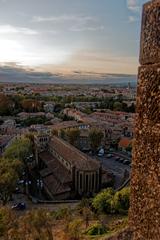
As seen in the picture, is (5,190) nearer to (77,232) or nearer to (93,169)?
(93,169)

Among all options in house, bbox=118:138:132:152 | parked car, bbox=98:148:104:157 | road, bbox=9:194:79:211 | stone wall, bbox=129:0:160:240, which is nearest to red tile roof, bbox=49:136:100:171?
road, bbox=9:194:79:211

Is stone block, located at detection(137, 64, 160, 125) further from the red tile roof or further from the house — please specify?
the house

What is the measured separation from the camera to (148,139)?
177 inches

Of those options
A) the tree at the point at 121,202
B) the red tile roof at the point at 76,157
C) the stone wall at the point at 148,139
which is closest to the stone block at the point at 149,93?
the stone wall at the point at 148,139

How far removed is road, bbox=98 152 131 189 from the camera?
37731mm

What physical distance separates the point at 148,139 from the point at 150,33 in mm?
1225

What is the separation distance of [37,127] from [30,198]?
23.4 meters

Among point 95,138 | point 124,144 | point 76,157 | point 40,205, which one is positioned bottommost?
point 40,205

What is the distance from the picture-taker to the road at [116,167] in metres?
37.7

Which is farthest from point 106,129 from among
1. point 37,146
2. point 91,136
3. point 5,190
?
point 5,190

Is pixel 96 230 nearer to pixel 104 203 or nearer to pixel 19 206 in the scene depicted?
pixel 104 203

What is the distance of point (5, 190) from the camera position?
28.9 m

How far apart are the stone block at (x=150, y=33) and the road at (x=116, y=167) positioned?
→ 31.8 metres

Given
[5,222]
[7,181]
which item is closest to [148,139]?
[5,222]
